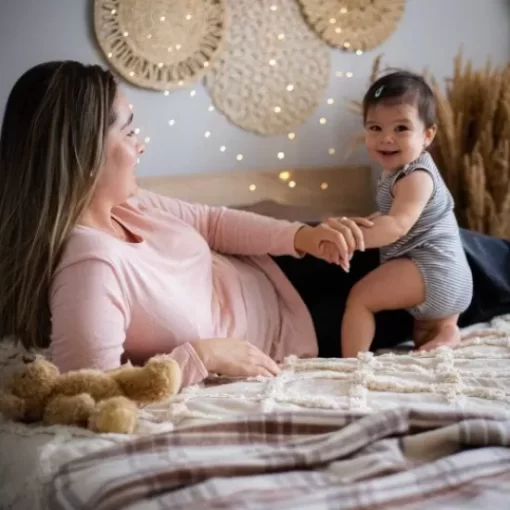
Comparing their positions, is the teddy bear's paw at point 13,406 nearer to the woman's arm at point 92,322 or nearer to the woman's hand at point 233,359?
the woman's arm at point 92,322

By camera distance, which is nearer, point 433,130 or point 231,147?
point 433,130

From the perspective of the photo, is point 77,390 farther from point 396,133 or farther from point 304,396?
point 396,133

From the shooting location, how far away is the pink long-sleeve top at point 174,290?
3.92 ft

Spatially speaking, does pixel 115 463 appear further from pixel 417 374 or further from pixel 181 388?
pixel 417 374

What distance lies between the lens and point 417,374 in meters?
1.25

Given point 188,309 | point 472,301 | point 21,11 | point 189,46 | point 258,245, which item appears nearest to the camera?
point 188,309

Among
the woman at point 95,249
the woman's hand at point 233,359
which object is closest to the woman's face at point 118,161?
the woman at point 95,249

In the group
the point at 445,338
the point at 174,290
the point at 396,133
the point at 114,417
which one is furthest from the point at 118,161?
the point at 445,338

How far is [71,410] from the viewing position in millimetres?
1037

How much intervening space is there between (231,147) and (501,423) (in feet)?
4.64

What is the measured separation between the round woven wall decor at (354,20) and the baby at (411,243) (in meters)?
0.70

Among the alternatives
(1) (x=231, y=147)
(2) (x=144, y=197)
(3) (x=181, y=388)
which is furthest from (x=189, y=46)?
(3) (x=181, y=388)

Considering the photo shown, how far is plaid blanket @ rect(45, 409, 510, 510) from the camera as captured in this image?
813 millimetres

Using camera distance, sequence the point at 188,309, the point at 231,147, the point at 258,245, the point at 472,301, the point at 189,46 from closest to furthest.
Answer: the point at 188,309 → the point at 258,245 → the point at 472,301 → the point at 189,46 → the point at 231,147
